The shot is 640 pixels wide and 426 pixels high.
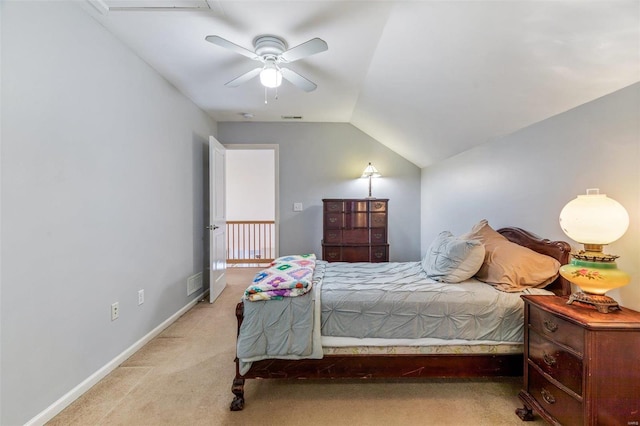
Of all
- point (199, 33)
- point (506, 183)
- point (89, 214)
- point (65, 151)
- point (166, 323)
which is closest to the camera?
point (65, 151)

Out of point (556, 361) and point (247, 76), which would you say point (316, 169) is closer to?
point (247, 76)

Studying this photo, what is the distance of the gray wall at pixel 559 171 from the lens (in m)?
1.49

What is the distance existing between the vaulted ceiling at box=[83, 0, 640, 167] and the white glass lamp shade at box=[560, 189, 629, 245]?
2.32ft

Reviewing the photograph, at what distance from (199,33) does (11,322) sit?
2.09m

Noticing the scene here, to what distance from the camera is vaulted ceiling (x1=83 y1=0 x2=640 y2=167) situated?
56.6 inches

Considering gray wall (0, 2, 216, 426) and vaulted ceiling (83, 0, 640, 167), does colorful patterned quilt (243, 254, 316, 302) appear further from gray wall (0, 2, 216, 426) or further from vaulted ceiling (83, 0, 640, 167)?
vaulted ceiling (83, 0, 640, 167)

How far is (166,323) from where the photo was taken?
2783mm

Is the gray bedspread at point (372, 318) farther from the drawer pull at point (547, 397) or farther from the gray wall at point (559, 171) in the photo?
the gray wall at point (559, 171)

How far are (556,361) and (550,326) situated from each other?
0.17 m

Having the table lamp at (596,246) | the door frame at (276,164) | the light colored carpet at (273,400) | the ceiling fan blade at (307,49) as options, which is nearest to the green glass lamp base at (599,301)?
the table lamp at (596,246)

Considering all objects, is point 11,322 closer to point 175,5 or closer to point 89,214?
point 89,214

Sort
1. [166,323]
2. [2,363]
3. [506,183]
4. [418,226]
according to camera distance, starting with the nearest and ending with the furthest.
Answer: [2,363], [506,183], [166,323], [418,226]

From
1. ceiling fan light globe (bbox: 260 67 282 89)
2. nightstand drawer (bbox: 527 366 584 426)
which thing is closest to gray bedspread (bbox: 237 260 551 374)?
nightstand drawer (bbox: 527 366 584 426)

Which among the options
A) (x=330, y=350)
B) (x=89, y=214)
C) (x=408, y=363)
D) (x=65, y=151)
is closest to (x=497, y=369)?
(x=408, y=363)
